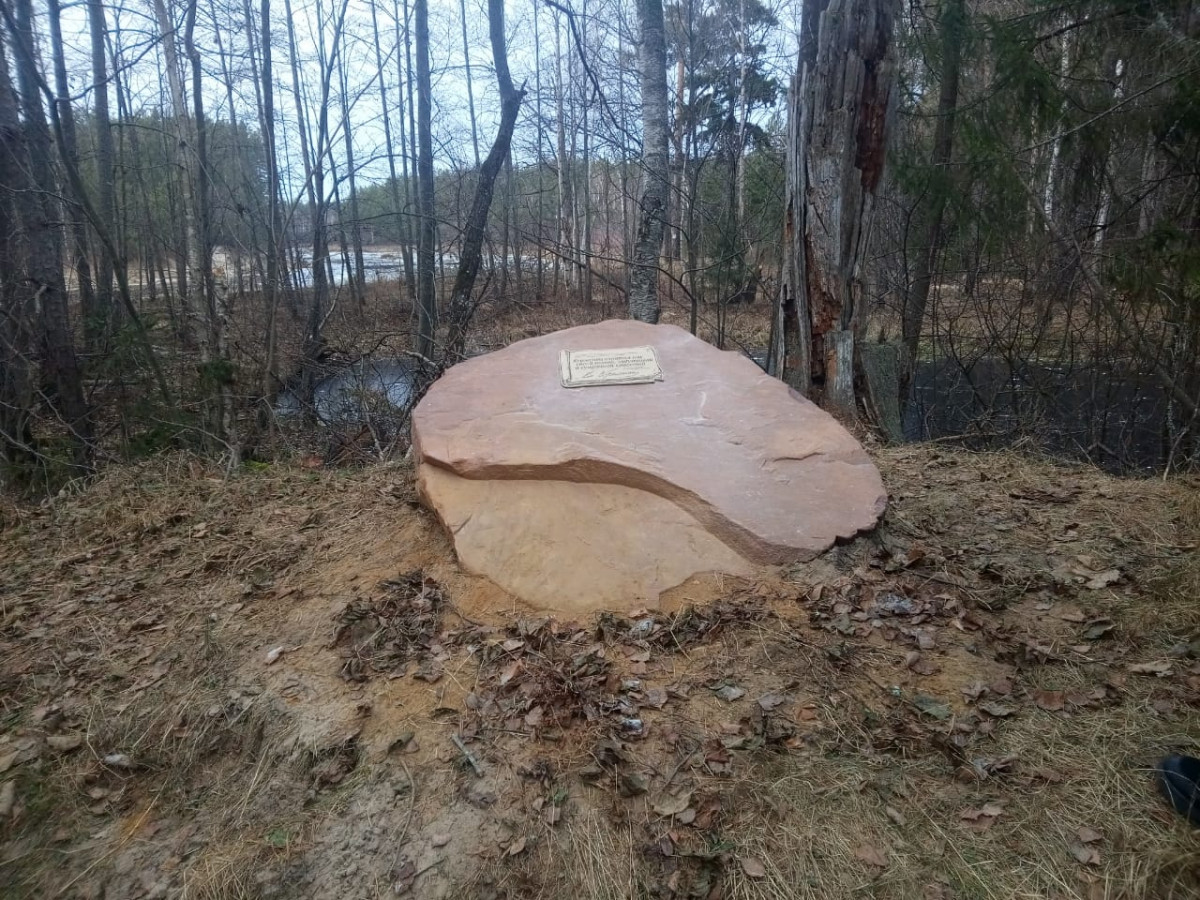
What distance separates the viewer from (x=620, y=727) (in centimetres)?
252

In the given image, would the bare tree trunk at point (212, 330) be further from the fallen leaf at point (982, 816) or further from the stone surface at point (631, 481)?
the fallen leaf at point (982, 816)

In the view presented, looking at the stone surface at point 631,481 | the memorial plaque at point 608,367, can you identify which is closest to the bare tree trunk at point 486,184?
the memorial plaque at point 608,367

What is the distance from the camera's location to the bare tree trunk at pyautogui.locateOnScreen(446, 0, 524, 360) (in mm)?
8578

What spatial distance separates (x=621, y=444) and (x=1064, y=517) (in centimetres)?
250

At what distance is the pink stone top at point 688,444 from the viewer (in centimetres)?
335

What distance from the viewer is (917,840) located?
2.13 meters

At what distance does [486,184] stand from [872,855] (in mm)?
8193

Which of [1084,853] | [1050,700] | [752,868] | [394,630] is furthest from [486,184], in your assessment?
[1084,853]

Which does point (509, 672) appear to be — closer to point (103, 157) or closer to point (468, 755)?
point (468, 755)

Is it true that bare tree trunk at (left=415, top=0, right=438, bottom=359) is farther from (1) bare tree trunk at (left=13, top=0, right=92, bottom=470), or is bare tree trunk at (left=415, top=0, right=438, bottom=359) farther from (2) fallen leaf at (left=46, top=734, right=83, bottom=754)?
(2) fallen leaf at (left=46, top=734, right=83, bottom=754)

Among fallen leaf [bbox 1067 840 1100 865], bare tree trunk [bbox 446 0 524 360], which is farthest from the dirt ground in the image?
bare tree trunk [bbox 446 0 524 360]

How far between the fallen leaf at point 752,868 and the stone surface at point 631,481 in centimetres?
118

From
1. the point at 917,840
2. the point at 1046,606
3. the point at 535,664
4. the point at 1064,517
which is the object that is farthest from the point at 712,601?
the point at 1064,517

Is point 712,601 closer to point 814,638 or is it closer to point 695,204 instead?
point 814,638
